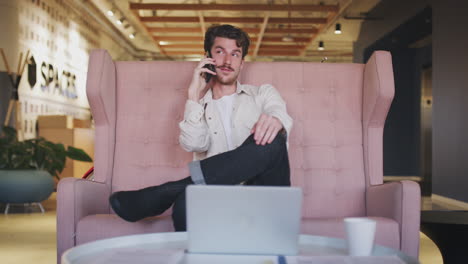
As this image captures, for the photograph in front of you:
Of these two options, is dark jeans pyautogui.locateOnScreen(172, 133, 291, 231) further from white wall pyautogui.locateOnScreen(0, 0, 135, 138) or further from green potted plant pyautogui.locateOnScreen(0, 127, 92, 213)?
white wall pyautogui.locateOnScreen(0, 0, 135, 138)

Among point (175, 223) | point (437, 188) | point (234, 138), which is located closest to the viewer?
point (175, 223)

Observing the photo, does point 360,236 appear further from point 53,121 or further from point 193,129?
point 53,121

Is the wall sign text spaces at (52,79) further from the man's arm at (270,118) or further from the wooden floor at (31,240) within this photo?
the man's arm at (270,118)

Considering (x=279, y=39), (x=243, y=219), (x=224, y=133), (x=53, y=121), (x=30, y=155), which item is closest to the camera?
(x=243, y=219)

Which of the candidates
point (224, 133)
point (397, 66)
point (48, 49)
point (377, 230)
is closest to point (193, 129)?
point (224, 133)

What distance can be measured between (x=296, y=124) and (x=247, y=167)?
2.97ft

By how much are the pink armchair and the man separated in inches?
9.0

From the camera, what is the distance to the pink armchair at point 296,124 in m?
2.72

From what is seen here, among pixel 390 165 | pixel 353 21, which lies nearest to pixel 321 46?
pixel 353 21

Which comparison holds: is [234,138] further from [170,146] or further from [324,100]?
[324,100]

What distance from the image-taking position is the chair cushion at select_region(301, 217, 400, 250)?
7.25ft

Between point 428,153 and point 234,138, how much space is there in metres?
10.4

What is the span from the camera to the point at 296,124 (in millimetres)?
2871

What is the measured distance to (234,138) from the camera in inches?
101
